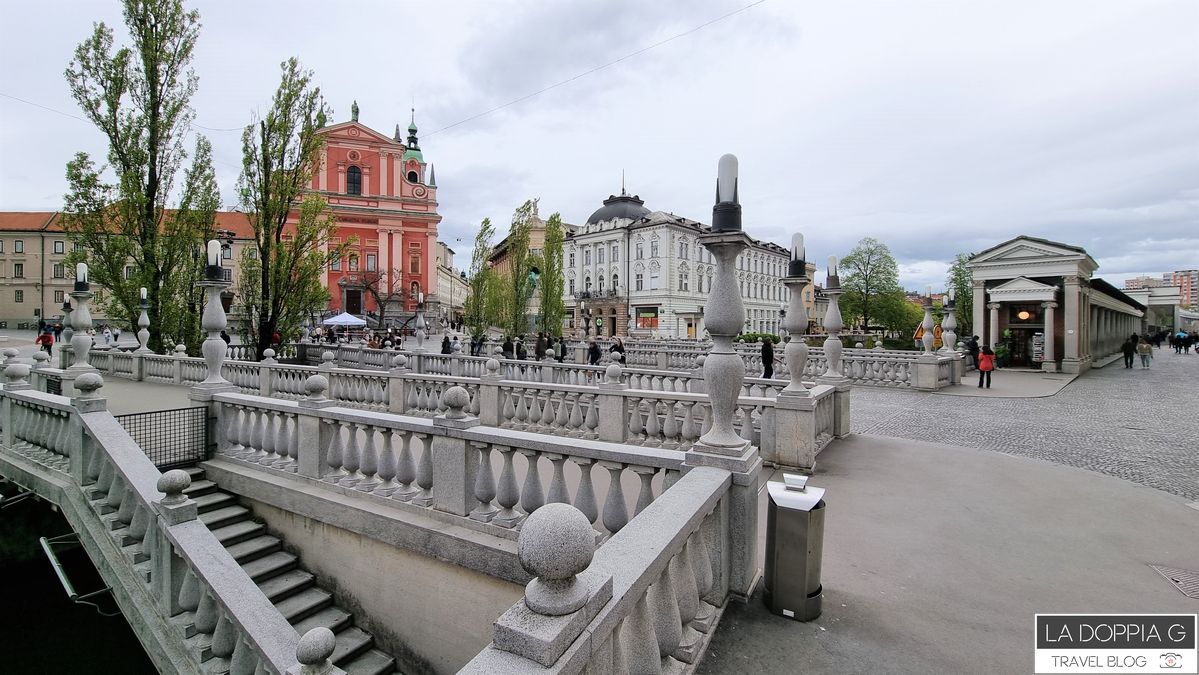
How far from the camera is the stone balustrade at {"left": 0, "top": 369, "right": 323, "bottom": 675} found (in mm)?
3582

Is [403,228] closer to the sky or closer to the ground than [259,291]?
closer to the sky

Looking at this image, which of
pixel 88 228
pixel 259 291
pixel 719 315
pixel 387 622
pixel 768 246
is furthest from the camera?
pixel 768 246

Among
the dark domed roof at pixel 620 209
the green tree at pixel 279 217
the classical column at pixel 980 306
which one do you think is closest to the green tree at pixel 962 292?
the classical column at pixel 980 306

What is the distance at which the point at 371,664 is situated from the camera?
479cm

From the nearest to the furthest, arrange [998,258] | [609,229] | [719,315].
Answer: [719,315]
[998,258]
[609,229]

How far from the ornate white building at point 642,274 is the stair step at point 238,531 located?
49034 mm

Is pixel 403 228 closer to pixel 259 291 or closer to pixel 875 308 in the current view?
pixel 259 291

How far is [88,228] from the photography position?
52.7 feet

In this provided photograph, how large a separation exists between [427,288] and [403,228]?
6.96m

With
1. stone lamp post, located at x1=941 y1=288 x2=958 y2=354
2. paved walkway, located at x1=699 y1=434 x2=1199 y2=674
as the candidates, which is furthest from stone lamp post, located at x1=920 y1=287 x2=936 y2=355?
paved walkway, located at x1=699 y1=434 x2=1199 y2=674

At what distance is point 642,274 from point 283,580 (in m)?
59.0

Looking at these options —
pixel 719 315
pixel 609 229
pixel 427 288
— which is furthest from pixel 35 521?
pixel 609 229

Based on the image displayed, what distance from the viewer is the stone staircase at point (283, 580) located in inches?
191

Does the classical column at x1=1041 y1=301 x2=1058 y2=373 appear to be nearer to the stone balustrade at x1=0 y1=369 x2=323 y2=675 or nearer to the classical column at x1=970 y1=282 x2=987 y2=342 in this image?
the classical column at x1=970 y1=282 x2=987 y2=342
